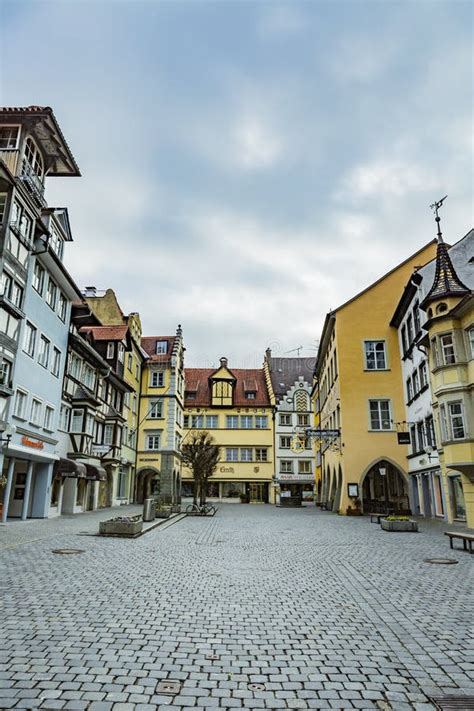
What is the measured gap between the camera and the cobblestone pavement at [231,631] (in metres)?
4.93

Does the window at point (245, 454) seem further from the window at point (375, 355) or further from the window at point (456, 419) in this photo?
the window at point (456, 419)

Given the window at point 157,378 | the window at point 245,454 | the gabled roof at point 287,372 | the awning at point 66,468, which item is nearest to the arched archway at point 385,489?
the window at point 245,454

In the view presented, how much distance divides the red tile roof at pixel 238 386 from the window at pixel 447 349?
3766 centimetres

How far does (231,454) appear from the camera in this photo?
189 ft

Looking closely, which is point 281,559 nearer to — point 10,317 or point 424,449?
point 10,317

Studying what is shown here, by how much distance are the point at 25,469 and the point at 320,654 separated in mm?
22129

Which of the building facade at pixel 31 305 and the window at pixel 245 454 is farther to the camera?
the window at pixel 245 454

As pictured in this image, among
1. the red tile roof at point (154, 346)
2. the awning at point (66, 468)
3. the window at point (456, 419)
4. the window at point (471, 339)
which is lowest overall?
the awning at point (66, 468)

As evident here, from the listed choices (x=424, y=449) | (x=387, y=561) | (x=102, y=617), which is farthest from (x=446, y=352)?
(x=102, y=617)

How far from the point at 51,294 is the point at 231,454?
35307mm

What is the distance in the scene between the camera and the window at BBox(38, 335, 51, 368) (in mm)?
24656

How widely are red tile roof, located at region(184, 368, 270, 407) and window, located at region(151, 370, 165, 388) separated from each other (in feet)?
37.6

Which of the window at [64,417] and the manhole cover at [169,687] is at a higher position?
the window at [64,417]

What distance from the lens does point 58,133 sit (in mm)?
26625
